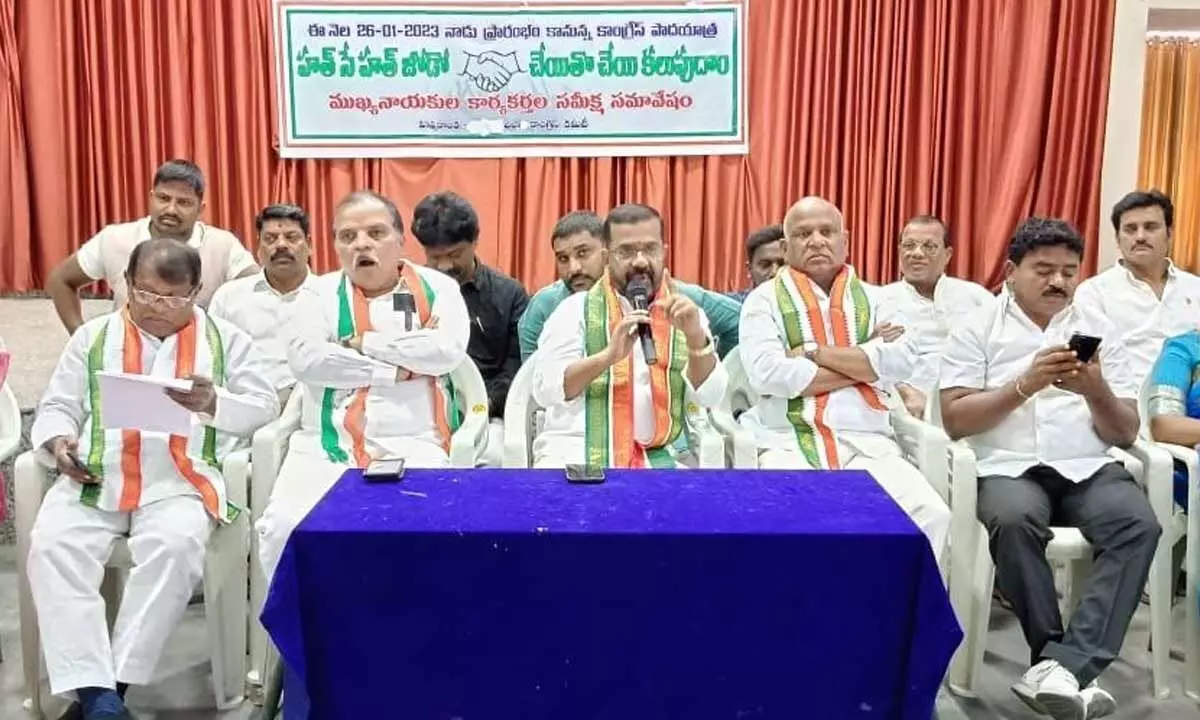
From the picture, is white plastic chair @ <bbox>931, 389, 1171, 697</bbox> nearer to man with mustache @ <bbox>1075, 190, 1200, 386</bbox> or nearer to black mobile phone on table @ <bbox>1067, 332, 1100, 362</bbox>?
black mobile phone on table @ <bbox>1067, 332, 1100, 362</bbox>

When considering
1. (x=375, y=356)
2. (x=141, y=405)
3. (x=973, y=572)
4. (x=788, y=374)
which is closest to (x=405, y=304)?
(x=375, y=356)

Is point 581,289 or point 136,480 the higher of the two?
point 581,289

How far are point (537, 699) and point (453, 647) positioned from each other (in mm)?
180

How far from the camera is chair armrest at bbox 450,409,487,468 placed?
290cm

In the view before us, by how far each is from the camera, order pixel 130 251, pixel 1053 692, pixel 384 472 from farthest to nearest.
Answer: pixel 130 251
pixel 1053 692
pixel 384 472

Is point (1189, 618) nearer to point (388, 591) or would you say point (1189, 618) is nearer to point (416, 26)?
point (388, 591)

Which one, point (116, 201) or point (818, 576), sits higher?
point (116, 201)

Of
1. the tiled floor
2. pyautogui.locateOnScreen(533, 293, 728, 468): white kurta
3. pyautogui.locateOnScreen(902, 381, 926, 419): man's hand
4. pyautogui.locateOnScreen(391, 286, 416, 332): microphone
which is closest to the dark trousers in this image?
the tiled floor

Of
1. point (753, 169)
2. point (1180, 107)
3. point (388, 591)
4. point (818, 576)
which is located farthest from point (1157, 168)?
point (388, 591)

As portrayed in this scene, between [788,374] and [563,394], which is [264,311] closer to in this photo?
[563,394]

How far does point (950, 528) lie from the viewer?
9.27 feet

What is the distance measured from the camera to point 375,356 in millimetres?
3033

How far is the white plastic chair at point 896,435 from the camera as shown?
115 inches

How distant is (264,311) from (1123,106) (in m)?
3.94
